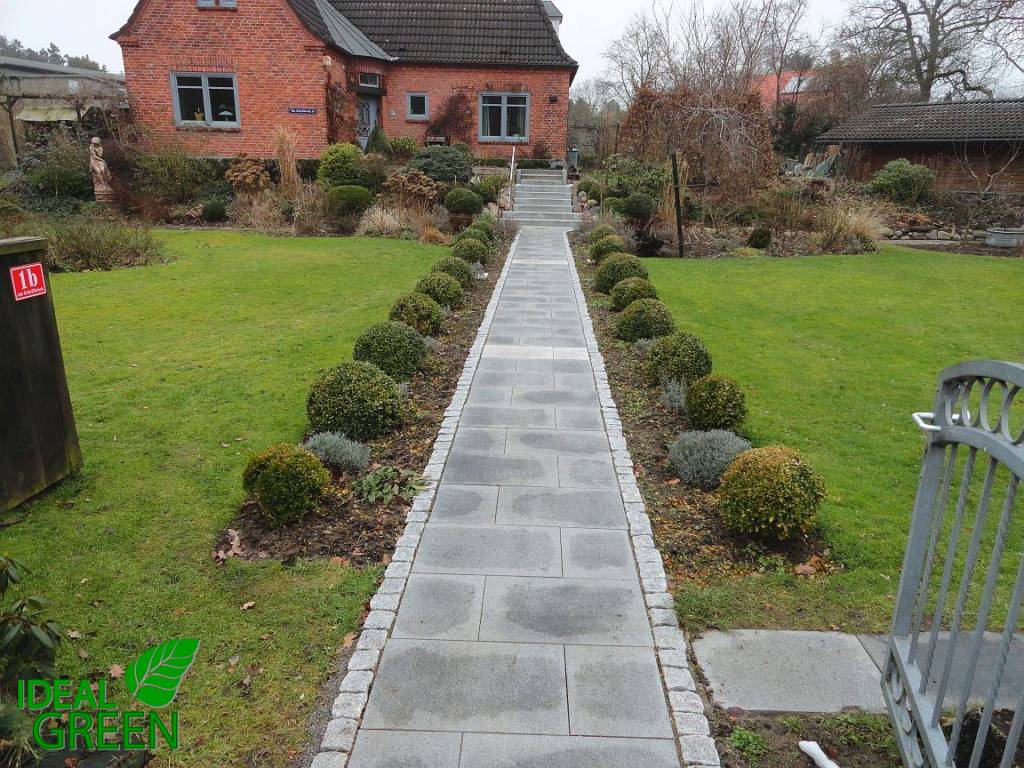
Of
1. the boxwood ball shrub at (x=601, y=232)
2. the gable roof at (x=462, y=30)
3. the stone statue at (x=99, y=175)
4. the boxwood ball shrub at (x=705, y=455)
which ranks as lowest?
the boxwood ball shrub at (x=705, y=455)

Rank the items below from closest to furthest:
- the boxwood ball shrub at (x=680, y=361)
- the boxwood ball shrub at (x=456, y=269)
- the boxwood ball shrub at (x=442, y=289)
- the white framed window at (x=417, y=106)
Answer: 1. the boxwood ball shrub at (x=680, y=361)
2. the boxwood ball shrub at (x=442, y=289)
3. the boxwood ball shrub at (x=456, y=269)
4. the white framed window at (x=417, y=106)

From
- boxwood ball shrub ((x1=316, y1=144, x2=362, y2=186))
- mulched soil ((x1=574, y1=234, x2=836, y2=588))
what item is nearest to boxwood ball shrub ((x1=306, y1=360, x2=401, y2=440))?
mulched soil ((x1=574, y1=234, x2=836, y2=588))

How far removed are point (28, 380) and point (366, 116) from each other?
70.1ft

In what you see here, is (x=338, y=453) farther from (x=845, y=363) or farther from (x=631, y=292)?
(x=845, y=363)

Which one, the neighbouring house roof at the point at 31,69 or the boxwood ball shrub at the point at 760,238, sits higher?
the neighbouring house roof at the point at 31,69

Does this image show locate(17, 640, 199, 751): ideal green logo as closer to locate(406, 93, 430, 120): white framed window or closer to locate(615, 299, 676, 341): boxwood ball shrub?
locate(615, 299, 676, 341): boxwood ball shrub

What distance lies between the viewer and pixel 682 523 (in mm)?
4625

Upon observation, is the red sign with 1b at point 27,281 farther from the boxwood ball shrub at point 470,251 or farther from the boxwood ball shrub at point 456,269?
the boxwood ball shrub at point 470,251

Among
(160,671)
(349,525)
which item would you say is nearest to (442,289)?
(349,525)

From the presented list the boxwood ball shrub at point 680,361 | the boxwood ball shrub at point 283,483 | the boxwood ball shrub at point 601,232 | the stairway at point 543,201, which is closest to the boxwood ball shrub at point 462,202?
the stairway at point 543,201

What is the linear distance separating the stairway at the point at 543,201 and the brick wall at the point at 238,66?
21.0 feet

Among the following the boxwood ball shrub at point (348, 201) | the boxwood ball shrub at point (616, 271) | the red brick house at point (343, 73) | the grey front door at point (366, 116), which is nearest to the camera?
the boxwood ball shrub at point (616, 271)

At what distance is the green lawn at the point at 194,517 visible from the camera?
308 centimetres

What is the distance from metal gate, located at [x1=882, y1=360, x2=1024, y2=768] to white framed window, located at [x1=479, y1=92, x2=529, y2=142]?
73.9ft
